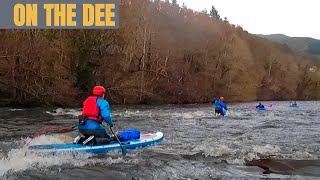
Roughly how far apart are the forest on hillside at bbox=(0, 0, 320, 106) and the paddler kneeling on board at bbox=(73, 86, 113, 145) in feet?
68.6

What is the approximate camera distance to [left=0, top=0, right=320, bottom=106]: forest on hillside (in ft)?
99.2

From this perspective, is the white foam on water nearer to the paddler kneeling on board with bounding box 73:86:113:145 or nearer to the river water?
the river water

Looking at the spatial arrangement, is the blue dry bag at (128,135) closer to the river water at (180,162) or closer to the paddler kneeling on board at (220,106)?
the river water at (180,162)

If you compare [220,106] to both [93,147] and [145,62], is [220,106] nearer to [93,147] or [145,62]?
[93,147]

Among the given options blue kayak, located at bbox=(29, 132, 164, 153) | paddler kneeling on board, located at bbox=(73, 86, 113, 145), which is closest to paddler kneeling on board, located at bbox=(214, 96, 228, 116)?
blue kayak, located at bbox=(29, 132, 164, 153)

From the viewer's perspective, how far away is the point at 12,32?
30.1m

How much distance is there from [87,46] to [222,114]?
16.3 metres

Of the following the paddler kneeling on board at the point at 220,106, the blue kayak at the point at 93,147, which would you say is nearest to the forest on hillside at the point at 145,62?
the paddler kneeling on board at the point at 220,106

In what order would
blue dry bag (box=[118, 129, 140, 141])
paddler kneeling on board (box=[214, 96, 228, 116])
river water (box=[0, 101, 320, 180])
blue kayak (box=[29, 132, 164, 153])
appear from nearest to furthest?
river water (box=[0, 101, 320, 180]) → blue kayak (box=[29, 132, 164, 153]) → blue dry bag (box=[118, 129, 140, 141]) → paddler kneeling on board (box=[214, 96, 228, 116])

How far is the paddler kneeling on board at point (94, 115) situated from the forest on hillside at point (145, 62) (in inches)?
823

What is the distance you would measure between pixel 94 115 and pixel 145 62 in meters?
31.0

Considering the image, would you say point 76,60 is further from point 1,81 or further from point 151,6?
point 151,6

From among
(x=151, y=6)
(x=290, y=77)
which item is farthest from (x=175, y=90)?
(x=290, y=77)

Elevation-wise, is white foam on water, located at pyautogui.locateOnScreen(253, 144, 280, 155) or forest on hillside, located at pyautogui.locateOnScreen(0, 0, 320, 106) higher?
Result: forest on hillside, located at pyautogui.locateOnScreen(0, 0, 320, 106)
